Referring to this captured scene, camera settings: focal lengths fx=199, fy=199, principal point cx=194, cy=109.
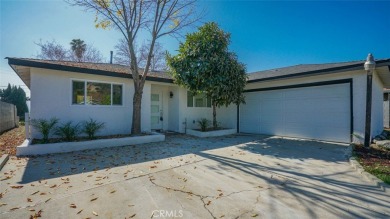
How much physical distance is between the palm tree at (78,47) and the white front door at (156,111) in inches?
715

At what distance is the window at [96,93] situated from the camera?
8.02 metres

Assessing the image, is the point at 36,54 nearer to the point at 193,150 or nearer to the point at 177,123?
the point at 177,123

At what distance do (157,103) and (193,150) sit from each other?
5642 millimetres

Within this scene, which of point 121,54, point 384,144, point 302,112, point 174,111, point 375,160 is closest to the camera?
point 375,160

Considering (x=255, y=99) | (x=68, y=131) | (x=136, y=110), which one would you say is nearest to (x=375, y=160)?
(x=255, y=99)

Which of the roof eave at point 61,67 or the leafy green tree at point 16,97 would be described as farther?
the leafy green tree at point 16,97

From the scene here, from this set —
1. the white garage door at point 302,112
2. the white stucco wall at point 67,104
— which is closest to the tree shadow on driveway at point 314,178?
the white garage door at point 302,112

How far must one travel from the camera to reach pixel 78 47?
80.7ft

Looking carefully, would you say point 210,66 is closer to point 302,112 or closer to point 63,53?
point 302,112

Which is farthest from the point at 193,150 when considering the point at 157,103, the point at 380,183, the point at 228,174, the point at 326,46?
the point at 326,46

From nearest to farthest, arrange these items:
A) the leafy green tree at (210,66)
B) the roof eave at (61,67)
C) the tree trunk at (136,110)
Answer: the roof eave at (61,67), the tree trunk at (136,110), the leafy green tree at (210,66)

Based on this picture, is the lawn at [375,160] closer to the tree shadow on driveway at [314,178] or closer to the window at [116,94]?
the tree shadow on driveway at [314,178]

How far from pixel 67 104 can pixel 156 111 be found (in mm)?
4834

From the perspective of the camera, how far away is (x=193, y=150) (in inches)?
272
